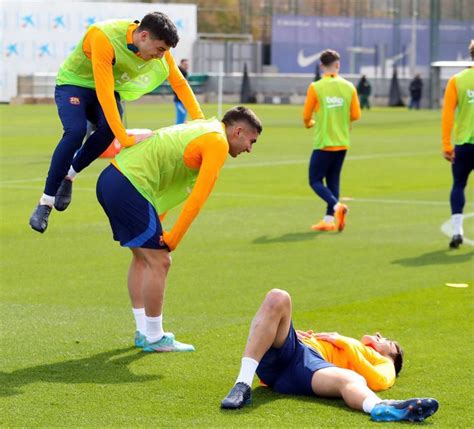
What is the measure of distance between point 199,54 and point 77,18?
8665mm

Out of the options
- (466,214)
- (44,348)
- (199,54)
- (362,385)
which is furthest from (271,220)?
(199,54)

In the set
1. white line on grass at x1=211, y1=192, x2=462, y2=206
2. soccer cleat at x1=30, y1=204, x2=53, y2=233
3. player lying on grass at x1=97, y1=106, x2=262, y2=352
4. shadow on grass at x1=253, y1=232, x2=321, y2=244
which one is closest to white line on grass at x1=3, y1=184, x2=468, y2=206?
white line on grass at x1=211, y1=192, x2=462, y2=206

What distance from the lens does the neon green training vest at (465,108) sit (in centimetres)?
1528

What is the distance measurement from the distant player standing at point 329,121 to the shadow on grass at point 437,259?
120 inches

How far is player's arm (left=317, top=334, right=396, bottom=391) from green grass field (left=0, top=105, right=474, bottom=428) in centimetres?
11

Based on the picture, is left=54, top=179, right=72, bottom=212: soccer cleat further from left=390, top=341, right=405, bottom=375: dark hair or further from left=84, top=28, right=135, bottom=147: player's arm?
left=390, top=341, right=405, bottom=375: dark hair

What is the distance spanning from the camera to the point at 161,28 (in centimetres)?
943

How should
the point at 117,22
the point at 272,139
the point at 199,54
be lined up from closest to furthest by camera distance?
the point at 117,22, the point at 272,139, the point at 199,54

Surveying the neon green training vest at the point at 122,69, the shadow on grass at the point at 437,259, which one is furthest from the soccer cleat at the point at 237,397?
the shadow on grass at the point at 437,259

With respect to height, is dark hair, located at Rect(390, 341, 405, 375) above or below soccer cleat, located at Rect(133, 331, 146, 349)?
above

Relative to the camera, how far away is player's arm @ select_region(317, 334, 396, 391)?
26.7 feet

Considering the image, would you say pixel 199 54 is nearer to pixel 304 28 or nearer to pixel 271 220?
pixel 304 28

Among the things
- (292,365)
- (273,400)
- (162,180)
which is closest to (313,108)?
(162,180)

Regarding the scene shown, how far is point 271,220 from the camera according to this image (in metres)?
18.1
